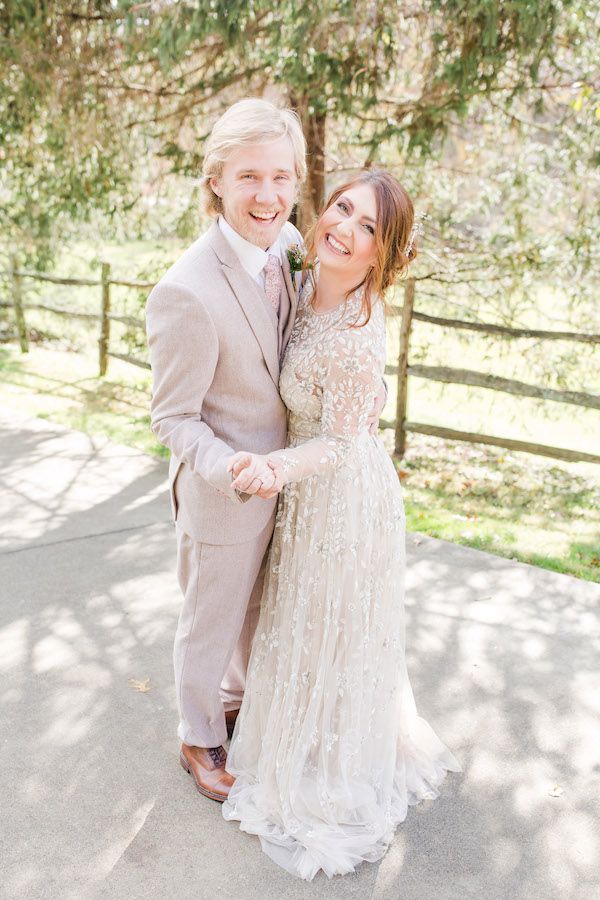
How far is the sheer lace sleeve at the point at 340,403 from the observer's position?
2.23 m

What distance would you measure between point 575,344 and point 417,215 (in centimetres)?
447

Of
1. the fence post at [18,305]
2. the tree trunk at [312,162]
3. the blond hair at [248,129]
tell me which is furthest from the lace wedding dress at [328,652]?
the fence post at [18,305]

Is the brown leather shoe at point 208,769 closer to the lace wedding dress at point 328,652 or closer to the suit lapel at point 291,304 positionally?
the lace wedding dress at point 328,652

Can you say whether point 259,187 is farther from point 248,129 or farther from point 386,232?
point 386,232

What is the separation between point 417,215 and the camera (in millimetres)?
2449

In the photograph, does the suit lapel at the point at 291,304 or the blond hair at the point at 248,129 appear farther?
Result: the suit lapel at the point at 291,304

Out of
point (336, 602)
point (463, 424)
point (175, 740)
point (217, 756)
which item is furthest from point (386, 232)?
point (463, 424)

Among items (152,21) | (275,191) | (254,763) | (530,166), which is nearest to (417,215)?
(275,191)

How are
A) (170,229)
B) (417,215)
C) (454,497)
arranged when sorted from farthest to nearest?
(170,229)
(454,497)
(417,215)

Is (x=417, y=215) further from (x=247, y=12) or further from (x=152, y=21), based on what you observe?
(x=152, y=21)

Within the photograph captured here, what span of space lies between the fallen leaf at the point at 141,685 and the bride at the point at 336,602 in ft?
2.06

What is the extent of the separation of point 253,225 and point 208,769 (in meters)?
1.70

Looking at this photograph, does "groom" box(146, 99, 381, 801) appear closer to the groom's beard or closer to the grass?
the groom's beard

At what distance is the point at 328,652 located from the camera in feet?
8.16
